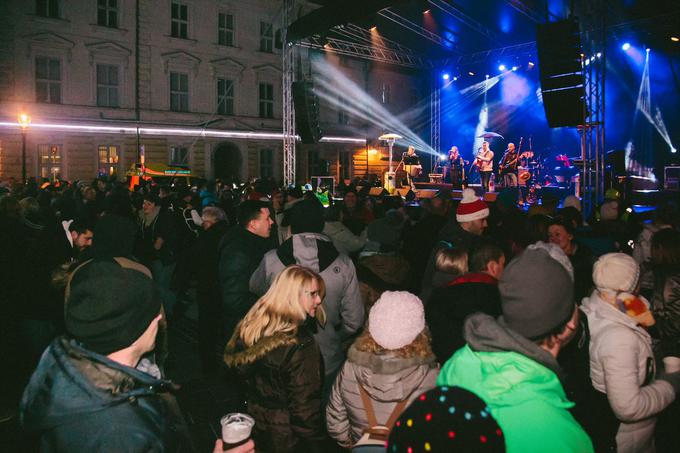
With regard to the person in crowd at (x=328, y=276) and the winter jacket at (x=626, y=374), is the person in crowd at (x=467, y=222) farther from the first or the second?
the winter jacket at (x=626, y=374)

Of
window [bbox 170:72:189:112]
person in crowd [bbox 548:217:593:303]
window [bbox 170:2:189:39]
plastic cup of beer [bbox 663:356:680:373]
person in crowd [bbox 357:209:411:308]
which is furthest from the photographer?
window [bbox 170:72:189:112]

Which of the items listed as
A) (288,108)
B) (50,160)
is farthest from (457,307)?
(50,160)

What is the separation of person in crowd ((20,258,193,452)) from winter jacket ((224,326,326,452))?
34.6 inches

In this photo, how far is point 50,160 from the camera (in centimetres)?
2347

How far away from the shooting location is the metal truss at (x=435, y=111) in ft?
88.4

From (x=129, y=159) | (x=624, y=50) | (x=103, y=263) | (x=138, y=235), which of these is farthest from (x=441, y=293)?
(x=129, y=159)

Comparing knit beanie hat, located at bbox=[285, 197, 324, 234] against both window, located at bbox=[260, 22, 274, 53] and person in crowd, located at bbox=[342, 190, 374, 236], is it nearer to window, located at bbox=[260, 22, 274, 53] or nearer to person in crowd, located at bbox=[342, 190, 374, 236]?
person in crowd, located at bbox=[342, 190, 374, 236]

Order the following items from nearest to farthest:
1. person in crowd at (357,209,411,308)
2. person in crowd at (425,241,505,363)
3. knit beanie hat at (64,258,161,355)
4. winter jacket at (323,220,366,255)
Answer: knit beanie hat at (64,258,161,355)
person in crowd at (425,241,505,363)
person in crowd at (357,209,411,308)
winter jacket at (323,220,366,255)

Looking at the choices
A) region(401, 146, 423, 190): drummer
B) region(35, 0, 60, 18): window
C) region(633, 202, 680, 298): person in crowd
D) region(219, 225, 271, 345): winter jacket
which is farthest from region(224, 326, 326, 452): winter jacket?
region(35, 0, 60, 18): window

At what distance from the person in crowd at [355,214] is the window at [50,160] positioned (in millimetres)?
19899

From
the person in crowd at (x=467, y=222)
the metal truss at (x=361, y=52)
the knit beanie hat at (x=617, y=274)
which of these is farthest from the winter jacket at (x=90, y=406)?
the metal truss at (x=361, y=52)

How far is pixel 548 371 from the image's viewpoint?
163 centimetres

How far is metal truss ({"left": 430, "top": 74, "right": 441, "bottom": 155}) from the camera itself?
26938 millimetres

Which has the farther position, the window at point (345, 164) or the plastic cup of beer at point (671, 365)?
the window at point (345, 164)
